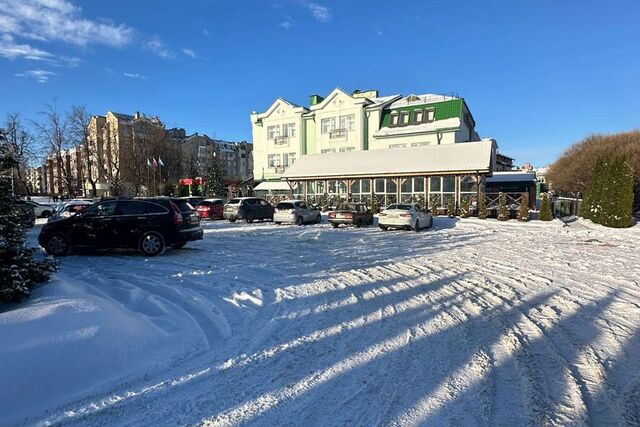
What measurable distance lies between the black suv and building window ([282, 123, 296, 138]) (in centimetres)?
3976

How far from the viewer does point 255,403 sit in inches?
139

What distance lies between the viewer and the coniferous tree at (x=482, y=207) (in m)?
27.9

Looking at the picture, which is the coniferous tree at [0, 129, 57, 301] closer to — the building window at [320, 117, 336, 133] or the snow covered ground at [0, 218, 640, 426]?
the snow covered ground at [0, 218, 640, 426]

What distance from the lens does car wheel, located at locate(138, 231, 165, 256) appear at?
11969 mm

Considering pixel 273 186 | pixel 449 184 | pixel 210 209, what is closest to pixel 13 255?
pixel 210 209

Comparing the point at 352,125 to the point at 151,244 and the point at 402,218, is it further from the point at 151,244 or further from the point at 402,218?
the point at 151,244

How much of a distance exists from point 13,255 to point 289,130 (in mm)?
46542

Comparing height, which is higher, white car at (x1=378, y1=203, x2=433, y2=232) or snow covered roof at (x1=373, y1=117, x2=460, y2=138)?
snow covered roof at (x1=373, y1=117, x2=460, y2=138)

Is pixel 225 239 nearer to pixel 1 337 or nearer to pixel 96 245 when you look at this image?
pixel 96 245

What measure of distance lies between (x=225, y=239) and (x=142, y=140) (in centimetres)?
5035

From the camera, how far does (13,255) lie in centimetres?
586

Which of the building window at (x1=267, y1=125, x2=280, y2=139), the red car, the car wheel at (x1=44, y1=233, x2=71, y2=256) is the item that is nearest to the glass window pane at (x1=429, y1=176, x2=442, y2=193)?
the red car

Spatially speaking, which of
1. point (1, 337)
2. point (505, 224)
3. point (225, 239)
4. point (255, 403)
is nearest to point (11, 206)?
point (1, 337)

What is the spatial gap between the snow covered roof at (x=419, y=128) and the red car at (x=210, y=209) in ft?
68.7
